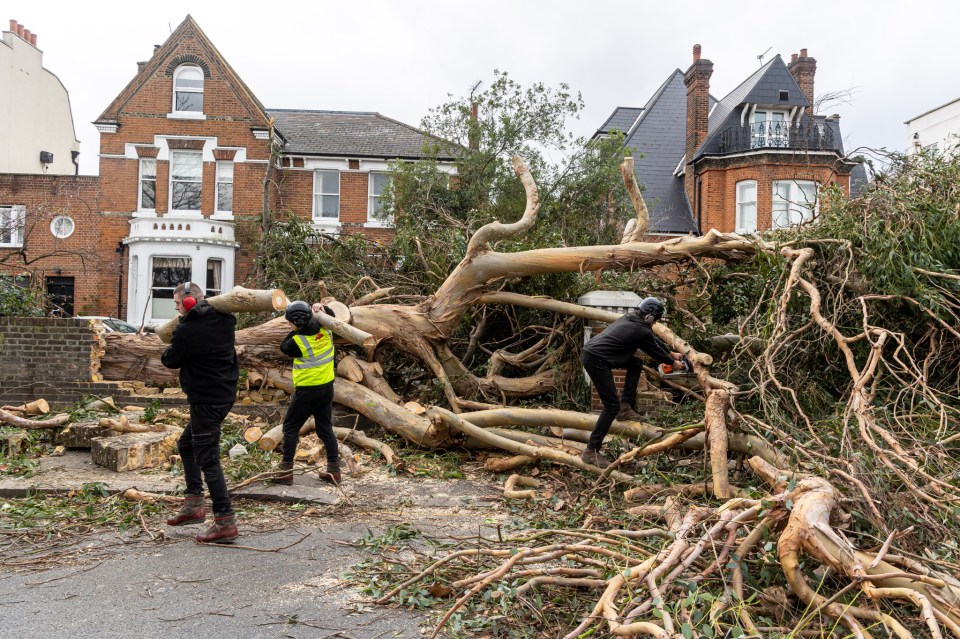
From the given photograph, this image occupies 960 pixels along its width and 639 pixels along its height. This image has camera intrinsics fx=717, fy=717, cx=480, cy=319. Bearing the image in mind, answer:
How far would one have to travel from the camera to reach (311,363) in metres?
6.30

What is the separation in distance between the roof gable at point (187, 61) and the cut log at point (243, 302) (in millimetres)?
18630

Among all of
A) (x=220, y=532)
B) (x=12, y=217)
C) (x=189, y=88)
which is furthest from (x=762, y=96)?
(x=12, y=217)

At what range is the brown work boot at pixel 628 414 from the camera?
7.20 meters

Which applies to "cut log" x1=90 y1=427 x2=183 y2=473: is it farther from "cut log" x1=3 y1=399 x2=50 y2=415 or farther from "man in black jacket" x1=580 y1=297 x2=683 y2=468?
"man in black jacket" x1=580 y1=297 x2=683 y2=468

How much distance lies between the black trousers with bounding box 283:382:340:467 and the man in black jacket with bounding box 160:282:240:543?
108 centimetres

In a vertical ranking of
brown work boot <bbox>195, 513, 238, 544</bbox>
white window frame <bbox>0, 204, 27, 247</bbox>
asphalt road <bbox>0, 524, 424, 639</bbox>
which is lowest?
asphalt road <bbox>0, 524, 424, 639</bbox>

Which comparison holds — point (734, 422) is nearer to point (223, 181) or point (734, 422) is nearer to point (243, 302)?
point (243, 302)

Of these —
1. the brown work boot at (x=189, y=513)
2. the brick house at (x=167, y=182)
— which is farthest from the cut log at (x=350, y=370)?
the brick house at (x=167, y=182)

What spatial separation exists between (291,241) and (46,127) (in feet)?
74.5

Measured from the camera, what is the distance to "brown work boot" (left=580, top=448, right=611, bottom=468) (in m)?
6.57


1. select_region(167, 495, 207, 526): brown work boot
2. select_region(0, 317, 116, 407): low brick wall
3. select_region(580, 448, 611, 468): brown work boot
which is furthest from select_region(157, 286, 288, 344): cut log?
select_region(0, 317, 116, 407): low brick wall

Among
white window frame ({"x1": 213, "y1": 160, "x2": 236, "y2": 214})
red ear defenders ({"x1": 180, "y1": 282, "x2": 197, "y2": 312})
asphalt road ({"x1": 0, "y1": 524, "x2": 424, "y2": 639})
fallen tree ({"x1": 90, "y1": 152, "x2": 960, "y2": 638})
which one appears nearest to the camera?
fallen tree ({"x1": 90, "y1": 152, "x2": 960, "y2": 638})

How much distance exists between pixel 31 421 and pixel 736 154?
21.1 m

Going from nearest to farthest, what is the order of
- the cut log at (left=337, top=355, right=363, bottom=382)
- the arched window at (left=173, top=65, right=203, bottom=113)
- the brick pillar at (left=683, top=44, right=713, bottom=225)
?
the cut log at (left=337, top=355, right=363, bottom=382), the arched window at (left=173, top=65, right=203, bottom=113), the brick pillar at (left=683, top=44, right=713, bottom=225)
